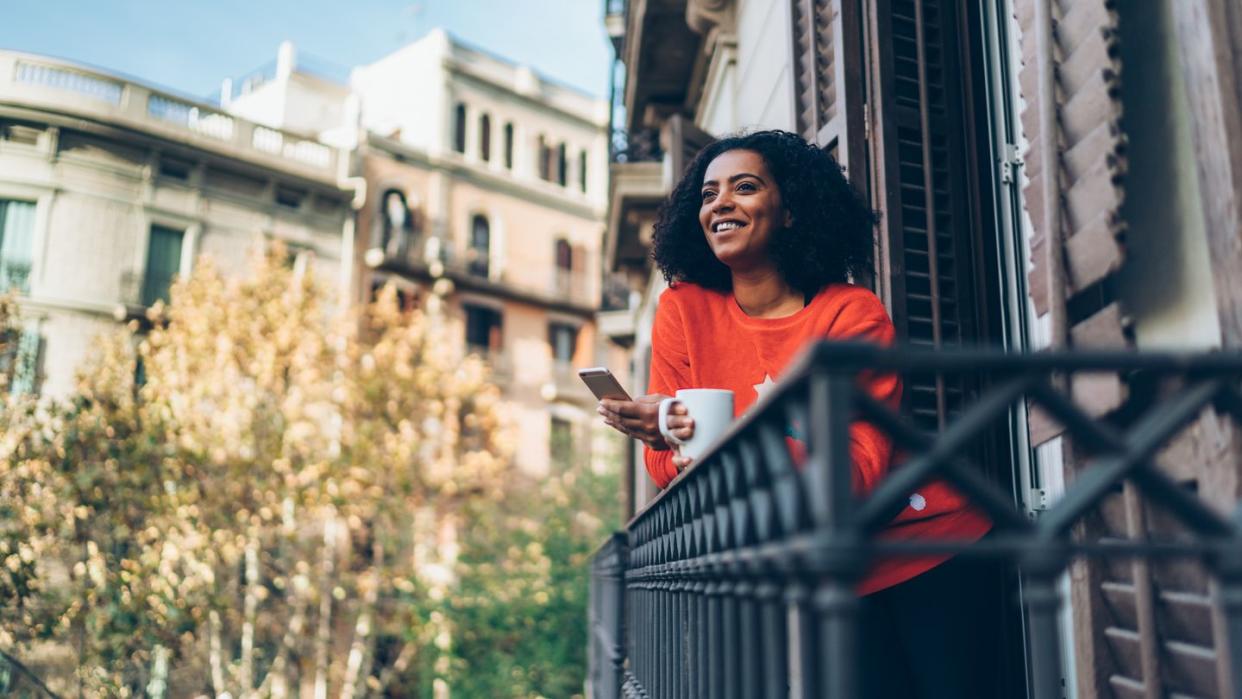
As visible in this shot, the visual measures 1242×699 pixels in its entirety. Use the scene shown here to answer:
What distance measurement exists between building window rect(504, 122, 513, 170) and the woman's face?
25.4 meters

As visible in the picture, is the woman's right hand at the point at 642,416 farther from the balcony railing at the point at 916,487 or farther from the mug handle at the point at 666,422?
the balcony railing at the point at 916,487

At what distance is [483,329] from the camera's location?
85.5 feet

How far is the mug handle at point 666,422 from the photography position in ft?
6.74

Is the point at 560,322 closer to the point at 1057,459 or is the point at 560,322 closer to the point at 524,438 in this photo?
the point at 524,438

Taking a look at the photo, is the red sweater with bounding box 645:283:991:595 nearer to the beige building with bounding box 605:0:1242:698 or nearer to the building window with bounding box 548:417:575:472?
the beige building with bounding box 605:0:1242:698

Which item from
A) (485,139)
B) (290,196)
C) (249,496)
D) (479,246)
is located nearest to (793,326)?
(249,496)

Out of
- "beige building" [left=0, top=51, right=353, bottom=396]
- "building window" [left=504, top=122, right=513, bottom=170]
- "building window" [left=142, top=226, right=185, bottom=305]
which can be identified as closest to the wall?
"beige building" [left=0, top=51, right=353, bottom=396]

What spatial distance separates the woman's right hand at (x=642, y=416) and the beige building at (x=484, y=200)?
21.6 m

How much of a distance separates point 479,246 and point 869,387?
993 inches

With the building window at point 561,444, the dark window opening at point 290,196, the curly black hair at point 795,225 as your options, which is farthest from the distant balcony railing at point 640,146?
the dark window opening at point 290,196

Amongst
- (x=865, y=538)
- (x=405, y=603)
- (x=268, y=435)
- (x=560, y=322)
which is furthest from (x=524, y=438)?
(x=865, y=538)

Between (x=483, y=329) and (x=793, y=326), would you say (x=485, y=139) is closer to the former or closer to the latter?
(x=483, y=329)

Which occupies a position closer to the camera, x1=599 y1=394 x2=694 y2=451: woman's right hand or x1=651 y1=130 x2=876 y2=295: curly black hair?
x1=599 y1=394 x2=694 y2=451: woman's right hand

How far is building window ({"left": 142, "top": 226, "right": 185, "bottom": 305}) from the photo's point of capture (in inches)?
797
